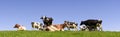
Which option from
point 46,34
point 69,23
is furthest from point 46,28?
point 69,23

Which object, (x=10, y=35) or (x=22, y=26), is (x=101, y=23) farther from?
(x=10, y=35)

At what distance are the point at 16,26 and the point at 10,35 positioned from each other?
16.0m

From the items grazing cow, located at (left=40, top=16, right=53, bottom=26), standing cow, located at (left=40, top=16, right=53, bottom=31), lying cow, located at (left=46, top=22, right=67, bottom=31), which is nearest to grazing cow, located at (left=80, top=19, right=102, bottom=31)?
lying cow, located at (left=46, top=22, right=67, bottom=31)

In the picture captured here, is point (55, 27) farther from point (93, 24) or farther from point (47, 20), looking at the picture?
point (93, 24)

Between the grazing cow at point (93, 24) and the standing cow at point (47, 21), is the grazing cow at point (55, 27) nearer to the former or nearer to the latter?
the standing cow at point (47, 21)

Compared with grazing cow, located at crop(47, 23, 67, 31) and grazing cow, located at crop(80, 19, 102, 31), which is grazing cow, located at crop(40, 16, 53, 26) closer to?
grazing cow, located at crop(47, 23, 67, 31)

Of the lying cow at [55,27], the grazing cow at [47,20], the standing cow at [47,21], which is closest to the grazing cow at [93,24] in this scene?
the lying cow at [55,27]

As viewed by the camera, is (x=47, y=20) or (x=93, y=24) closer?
(x=47, y=20)

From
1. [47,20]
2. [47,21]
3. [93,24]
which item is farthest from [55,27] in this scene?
[93,24]

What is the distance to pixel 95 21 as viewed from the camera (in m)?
55.2

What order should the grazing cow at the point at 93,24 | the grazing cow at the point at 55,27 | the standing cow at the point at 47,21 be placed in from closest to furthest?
the grazing cow at the point at 55,27 < the standing cow at the point at 47,21 < the grazing cow at the point at 93,24

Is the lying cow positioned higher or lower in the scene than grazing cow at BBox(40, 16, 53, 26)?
lower

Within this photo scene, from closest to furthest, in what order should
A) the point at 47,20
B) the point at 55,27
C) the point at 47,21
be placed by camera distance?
1. the point at 55,27
2. the point at 47,21
3. the point at 47,20

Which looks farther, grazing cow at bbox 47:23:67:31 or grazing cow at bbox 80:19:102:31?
grazing cow at bbox 80:19:102:31
